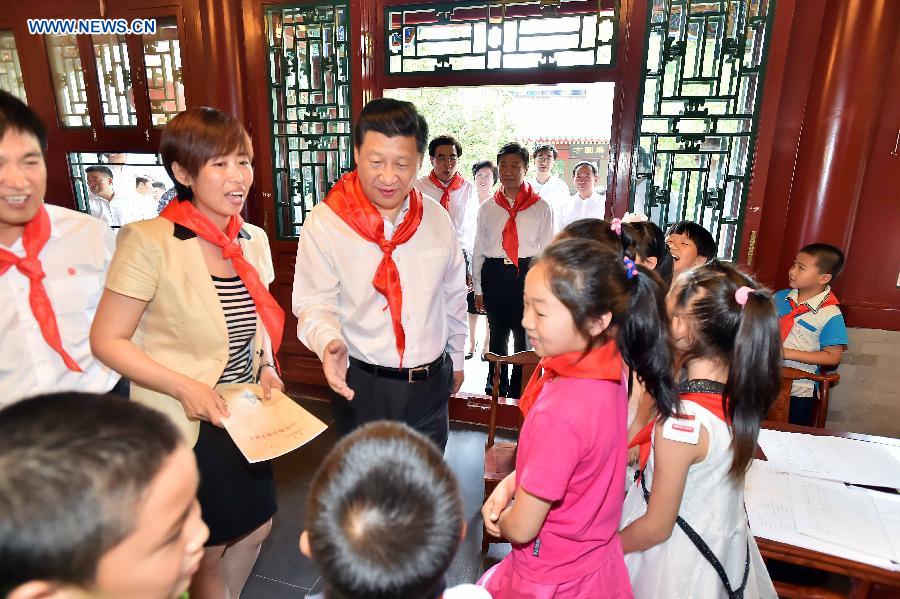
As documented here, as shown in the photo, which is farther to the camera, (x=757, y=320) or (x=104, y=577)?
(x=757, y=320)

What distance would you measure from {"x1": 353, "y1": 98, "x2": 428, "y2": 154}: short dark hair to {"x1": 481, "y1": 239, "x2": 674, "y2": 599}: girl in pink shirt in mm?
644

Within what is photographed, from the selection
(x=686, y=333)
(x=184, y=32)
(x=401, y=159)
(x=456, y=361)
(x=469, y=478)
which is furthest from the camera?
(x=184, y=32)

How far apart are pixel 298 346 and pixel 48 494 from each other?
305 cm

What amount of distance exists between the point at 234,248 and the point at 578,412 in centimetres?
94

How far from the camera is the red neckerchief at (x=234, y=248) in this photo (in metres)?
1.23

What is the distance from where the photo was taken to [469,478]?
2.53 m

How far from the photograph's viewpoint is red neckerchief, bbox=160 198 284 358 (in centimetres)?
123

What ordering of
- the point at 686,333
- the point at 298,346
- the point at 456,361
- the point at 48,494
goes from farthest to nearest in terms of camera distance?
1. the point at 298,346
2. the point at 456,361
3. the point at 686,333
4. the point at 48,494

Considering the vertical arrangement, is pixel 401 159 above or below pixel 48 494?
above

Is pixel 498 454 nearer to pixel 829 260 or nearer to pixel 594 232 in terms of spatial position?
pixel 594 232

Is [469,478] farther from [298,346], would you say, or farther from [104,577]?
[104,577]

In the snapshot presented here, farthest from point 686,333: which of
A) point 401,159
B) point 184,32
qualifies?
point 184,32

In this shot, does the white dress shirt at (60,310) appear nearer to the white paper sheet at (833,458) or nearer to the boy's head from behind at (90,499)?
the boy's head from behind at (90,499)

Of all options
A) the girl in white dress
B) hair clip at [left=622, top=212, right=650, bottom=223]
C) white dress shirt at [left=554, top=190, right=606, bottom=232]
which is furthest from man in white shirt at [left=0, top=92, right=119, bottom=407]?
white dress shirt at [left=554, top=190, right=606, bottom=232]
